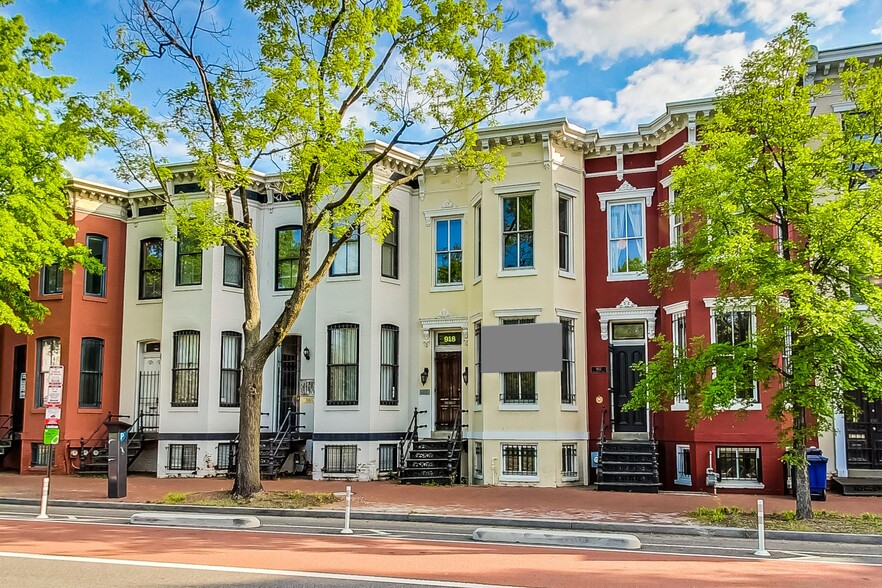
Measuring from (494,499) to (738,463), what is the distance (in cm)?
602

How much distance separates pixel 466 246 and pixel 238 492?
998 cm

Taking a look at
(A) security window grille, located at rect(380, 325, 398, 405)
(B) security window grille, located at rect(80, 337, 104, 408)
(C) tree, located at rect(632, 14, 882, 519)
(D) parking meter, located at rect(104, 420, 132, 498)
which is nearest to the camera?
(C) tree, located at rect(632, 14, 882, 519)

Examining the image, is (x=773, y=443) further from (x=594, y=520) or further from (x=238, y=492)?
(x=238, y=492)

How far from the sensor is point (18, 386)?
29.0 m

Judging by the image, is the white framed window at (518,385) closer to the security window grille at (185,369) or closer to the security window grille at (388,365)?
the security window grille at (388,365)

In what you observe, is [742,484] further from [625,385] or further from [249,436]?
[249,436]

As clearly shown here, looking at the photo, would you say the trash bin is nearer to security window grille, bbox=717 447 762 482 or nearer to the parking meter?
security window grille, bbox=717 447 762 482

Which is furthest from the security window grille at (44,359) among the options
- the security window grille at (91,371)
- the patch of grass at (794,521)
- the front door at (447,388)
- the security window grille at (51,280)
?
the patch of grass at (794,521)

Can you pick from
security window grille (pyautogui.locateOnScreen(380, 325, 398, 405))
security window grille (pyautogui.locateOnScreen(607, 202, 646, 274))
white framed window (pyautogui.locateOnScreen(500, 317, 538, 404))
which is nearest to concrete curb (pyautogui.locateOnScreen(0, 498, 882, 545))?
white framed window (pyautogui.locateOnScreen(500, 317, 538, 404))

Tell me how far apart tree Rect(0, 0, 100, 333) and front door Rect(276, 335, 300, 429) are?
6246 mm

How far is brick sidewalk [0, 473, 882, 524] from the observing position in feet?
52.7

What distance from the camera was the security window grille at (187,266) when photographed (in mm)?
26250

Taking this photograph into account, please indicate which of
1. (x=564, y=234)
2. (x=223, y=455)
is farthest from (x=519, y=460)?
(x=223, y=455)

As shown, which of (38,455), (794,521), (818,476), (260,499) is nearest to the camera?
(794,521)
